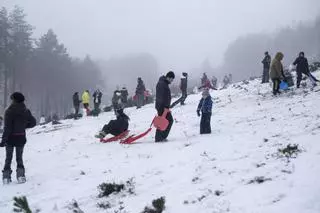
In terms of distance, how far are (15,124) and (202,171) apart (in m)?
4.92

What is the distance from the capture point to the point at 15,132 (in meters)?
9.71

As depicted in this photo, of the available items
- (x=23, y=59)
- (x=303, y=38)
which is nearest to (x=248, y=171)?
(x=23, y=59)

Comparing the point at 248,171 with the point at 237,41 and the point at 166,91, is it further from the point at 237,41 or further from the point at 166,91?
the point at 237,41

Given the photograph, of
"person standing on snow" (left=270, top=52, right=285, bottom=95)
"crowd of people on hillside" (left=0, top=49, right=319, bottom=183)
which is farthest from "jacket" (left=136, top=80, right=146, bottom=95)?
"person standing on snow" (left=270, top=52, right=285, bottom=95)

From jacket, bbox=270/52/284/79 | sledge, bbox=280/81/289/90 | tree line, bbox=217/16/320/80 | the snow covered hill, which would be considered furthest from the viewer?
tree line, bbox=217/16/320/80

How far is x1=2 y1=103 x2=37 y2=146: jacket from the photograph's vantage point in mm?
9617

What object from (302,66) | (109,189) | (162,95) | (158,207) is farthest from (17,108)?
(302,66)

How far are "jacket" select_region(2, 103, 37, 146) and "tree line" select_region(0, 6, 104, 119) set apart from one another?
141 ft

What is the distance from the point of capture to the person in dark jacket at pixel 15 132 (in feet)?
31.6

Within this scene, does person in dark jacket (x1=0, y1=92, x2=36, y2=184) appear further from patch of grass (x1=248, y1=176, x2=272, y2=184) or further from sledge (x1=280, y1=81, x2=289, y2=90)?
sledge (x1=280, y1=81, x2=289, y2=90)

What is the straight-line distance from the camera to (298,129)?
33.7ft

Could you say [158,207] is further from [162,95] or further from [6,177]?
[162,95]

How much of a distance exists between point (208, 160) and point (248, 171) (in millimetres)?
1642

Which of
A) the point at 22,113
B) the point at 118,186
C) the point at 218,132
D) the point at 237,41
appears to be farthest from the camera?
the point at 237,41
